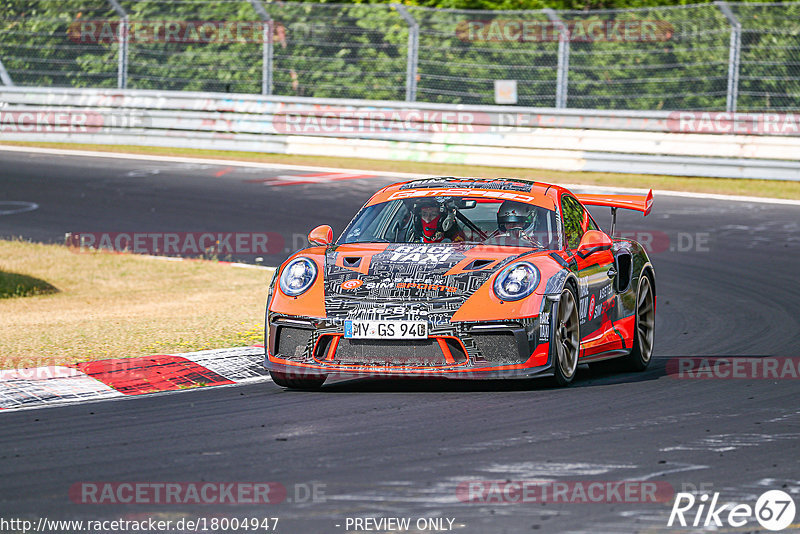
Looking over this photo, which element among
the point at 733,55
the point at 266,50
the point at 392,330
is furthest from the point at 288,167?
the point at 392,330

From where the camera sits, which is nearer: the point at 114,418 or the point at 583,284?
the point at 114,418

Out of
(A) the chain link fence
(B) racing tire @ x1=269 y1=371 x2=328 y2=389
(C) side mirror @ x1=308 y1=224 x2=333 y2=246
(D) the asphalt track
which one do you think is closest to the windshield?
(C) side mirror @ x1=308 y1=224 x2=333 y2=246

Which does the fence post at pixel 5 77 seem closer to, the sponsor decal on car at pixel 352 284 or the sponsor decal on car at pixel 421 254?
the sponsor decal on car at pixel 421 254

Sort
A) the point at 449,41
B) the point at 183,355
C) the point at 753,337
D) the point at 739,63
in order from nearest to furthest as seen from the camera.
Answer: the point at 183,355 < the point at 753,337 < the point at 739,63 < the point at 449,41

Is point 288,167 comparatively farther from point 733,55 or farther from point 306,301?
point 306,301

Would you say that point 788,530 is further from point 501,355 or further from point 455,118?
point 455,118

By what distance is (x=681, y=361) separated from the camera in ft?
30.0

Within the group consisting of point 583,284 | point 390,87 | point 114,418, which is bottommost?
point 114,418

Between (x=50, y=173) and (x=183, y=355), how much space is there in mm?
12959

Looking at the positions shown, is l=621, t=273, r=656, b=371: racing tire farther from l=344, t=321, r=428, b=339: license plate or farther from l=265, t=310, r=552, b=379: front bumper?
l=344, t=321, r=428, b=339: license plate

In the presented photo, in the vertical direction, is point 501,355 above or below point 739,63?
below

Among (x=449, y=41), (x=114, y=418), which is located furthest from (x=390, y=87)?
(x=114, y=418)

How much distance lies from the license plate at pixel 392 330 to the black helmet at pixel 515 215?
1.39 m

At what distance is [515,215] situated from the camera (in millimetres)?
8531
